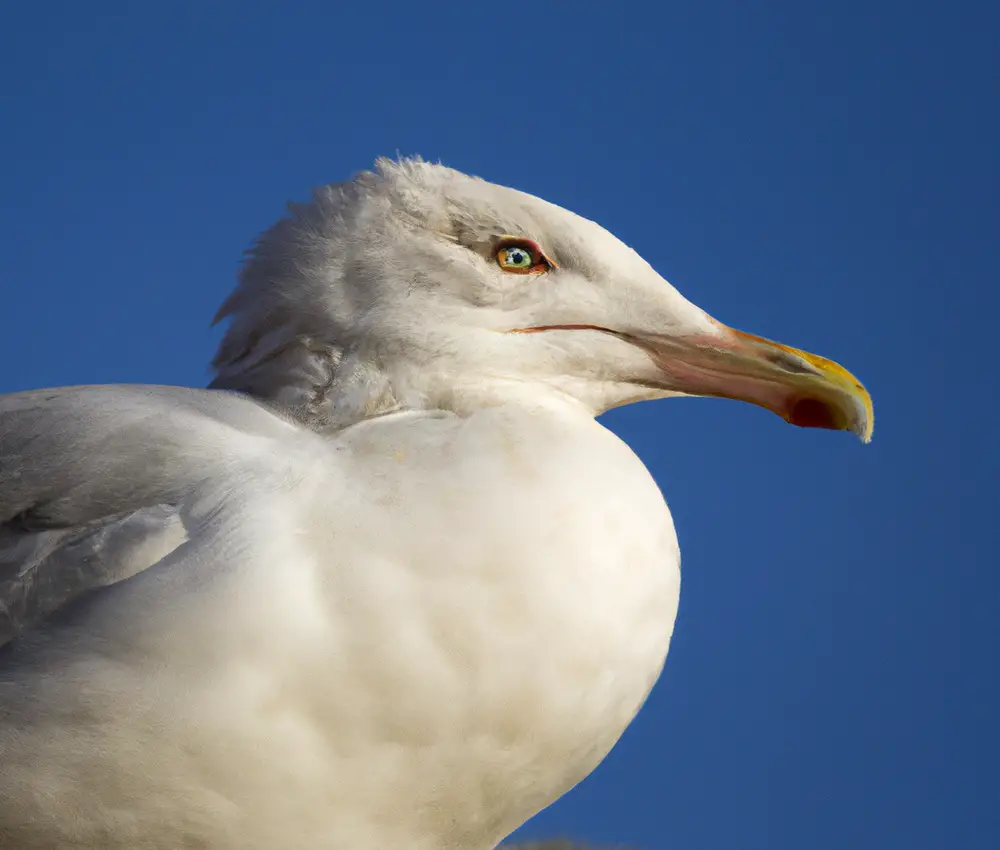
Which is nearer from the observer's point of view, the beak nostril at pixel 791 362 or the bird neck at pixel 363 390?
the bird neck at pixel 363 390

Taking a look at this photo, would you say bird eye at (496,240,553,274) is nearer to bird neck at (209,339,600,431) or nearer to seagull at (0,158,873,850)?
seagull at (0,158,873,850)

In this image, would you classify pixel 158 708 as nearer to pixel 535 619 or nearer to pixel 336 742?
pixel 336 742

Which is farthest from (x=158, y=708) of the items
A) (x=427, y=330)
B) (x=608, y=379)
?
(x=608, y=379)

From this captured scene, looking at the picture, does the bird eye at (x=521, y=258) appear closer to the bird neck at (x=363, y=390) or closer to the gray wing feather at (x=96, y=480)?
the bird neck at (x=363, y=390)

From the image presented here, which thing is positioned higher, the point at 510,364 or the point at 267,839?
the point at 510,364

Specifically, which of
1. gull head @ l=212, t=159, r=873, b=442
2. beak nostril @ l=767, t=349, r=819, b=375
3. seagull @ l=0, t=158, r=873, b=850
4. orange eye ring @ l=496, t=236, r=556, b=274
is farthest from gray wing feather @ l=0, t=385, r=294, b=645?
beak nostril @ l=767, t=349, r=819, b=375

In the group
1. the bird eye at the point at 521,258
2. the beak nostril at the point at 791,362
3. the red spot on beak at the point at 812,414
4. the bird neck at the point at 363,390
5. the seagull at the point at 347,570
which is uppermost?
the bird eye at the point at 521,258

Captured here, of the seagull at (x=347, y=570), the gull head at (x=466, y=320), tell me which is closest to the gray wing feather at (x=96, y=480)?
the seagull at (x=347, y=570)

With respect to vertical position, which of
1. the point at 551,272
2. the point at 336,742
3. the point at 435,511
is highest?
the point at 551,272

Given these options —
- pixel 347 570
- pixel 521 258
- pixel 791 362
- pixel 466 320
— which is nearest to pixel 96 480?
pixel 347 570
